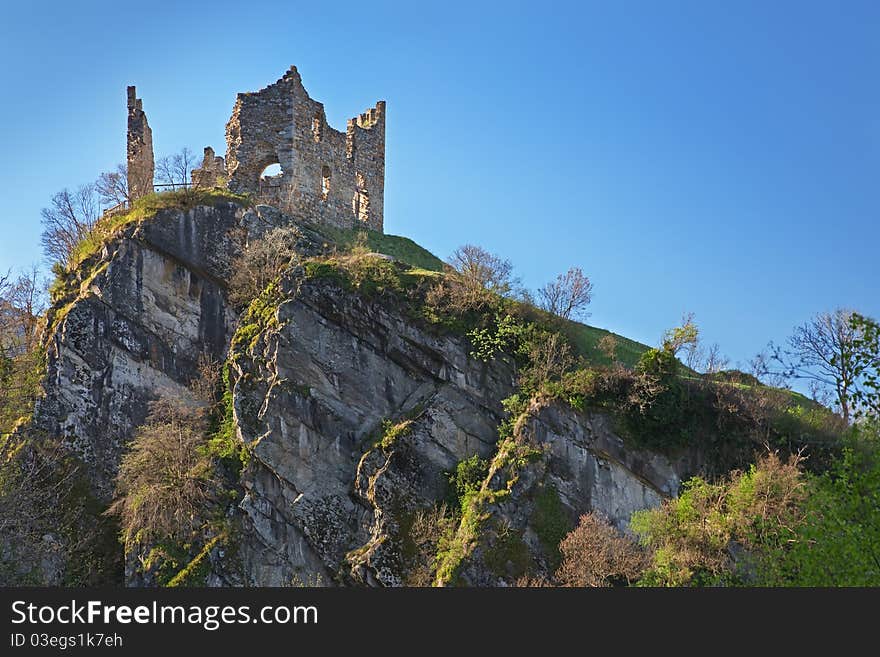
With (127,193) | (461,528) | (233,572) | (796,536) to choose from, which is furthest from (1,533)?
(796,536)

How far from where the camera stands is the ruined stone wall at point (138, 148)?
1618 inches

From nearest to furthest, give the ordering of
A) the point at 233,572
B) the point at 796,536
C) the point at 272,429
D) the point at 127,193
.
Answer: the point at 796,536 → the point at 233,572 → the point at 272,429 → the point at 127,193

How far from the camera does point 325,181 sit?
4259 cm

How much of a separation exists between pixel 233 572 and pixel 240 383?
19.6 feet

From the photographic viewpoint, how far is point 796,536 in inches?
1102

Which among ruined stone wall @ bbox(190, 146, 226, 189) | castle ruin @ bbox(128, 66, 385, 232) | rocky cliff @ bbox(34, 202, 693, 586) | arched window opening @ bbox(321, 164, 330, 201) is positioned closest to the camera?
rocky cliff @ bbox(34, 202, 693, 586)

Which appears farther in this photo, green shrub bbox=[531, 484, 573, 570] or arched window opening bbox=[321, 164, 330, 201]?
arched window opening bbox=[321, 164, 330, 201]

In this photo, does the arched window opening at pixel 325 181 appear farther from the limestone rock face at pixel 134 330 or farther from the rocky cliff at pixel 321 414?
the rocky cliff at pixel 321 414

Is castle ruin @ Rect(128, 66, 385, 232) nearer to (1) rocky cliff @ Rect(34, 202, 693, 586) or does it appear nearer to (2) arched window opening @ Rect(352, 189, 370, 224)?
(2) arched window opening @ Rect(352, 189, 370, 224)

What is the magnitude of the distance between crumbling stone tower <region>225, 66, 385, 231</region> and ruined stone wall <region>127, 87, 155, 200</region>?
3068 millimetres

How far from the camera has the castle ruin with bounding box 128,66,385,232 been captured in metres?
41.1

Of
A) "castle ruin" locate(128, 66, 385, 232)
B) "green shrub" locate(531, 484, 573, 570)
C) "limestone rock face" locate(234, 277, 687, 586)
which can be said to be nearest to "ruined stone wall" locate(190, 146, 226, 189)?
"castle ruin" locate(128, 66, 385, 232)

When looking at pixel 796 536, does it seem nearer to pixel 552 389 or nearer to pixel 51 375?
pixel 552 389

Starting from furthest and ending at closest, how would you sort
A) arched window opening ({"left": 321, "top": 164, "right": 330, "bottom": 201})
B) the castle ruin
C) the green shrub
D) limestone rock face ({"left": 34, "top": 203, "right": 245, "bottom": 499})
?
arched window opening ({"left": 321, "top": 164, "right": 330, "bottom": 201}) < the castle ruin < limestone rock face ({"left": 34, "top": 203, "right": 245, "bottom": 499}) < the green shrub
